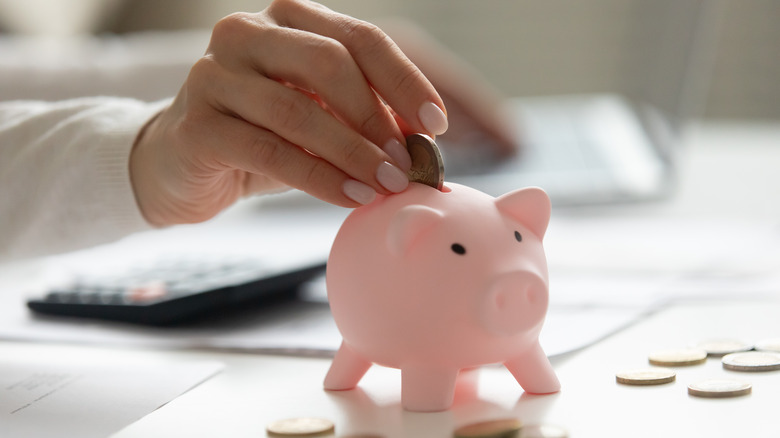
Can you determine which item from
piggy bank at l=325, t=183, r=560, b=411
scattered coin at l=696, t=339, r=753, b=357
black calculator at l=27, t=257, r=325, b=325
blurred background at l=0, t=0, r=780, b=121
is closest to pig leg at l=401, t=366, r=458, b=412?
piggy bank at l=325, t=183, r=560, b=411

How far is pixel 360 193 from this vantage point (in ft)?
1.73

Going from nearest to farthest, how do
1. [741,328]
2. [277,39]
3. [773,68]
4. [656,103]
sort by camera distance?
[277,39] → [741,328] → [656,103] → [773,68]

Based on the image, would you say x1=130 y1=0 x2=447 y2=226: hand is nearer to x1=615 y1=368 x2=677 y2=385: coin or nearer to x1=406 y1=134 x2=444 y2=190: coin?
x1=406 y1=134 x2=444 y2=190: coin

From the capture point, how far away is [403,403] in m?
0.49

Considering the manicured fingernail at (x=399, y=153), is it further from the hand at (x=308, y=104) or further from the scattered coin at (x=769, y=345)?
the scattered coin at (x=769, y=345)

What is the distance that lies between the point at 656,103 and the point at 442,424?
1535 millimetres

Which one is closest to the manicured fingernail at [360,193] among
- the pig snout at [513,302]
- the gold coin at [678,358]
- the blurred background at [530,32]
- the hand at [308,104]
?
the hand at [308,104]

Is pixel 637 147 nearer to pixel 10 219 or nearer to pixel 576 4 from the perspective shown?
pixel 10 219

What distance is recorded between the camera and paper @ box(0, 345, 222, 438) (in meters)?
0.47

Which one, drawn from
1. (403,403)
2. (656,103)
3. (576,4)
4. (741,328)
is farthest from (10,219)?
(576,4)

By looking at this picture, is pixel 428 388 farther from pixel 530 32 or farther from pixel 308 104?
pixel 530 32

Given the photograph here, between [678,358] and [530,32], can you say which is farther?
[530,32]

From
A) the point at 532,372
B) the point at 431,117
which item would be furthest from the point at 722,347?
the point at 431,117

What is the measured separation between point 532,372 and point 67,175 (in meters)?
Result: 0.47
